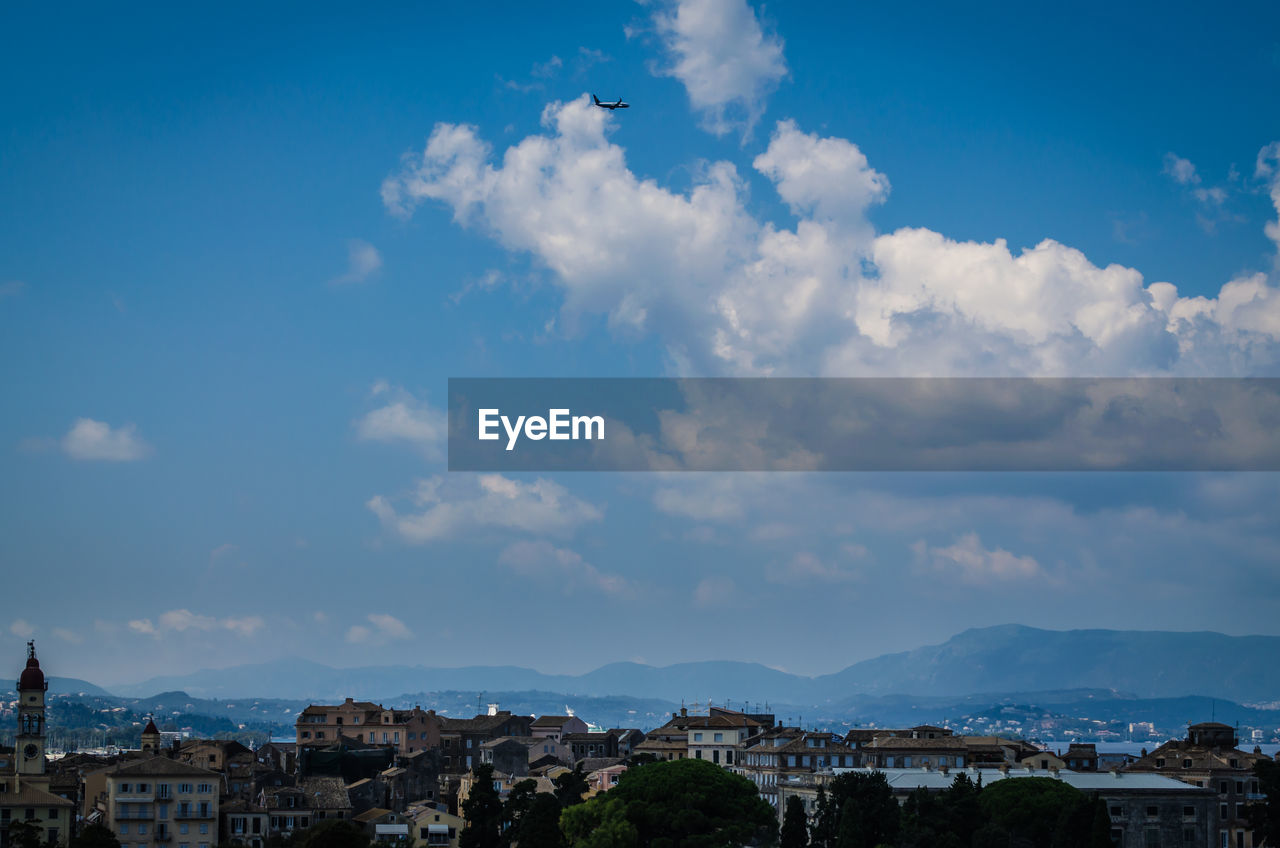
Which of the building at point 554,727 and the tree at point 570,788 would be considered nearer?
the tree at point 570,788

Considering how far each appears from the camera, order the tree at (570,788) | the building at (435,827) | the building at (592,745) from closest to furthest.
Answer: the tree at (570,788)
the building at (435,827)
the building at (592,745)

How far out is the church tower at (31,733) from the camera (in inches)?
3905

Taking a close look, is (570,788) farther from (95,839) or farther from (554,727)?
(554,727)

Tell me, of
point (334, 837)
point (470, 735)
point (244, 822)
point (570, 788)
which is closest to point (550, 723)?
point (470, 735)

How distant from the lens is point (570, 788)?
93.4m

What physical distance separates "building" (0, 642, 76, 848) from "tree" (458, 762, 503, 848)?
23.5 metres

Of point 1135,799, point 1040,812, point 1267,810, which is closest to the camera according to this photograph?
point 1040,812

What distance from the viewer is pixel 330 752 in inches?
4695

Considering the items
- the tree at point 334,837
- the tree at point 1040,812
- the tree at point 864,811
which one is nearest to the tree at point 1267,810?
the tree at point 1040,812

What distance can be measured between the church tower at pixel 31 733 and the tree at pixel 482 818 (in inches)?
1139

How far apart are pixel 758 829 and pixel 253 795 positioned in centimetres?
3580

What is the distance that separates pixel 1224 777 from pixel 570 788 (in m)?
44.1

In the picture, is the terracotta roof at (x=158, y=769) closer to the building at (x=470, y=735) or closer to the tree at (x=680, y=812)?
the tree at (x=680, y=812)

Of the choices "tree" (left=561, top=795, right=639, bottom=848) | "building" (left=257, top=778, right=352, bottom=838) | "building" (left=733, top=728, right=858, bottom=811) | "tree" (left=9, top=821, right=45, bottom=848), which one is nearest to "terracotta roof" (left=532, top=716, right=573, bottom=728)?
"building" (left=733, top=728, right=858, bottom=811)
